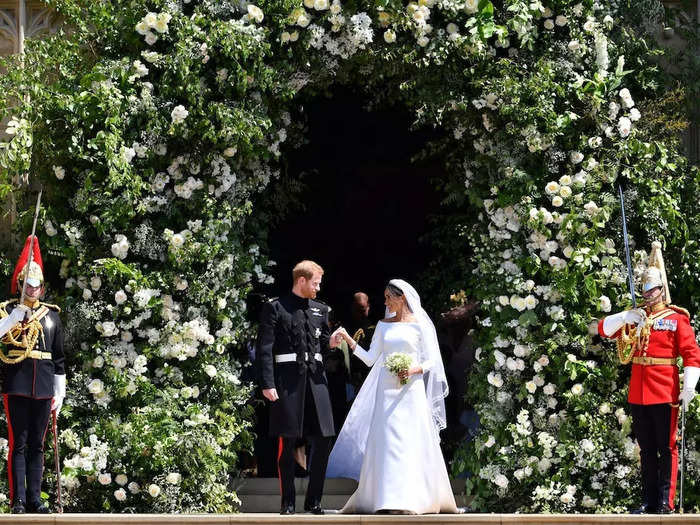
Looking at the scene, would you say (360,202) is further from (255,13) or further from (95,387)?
(95,387)

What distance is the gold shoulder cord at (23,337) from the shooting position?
9414 millimetres

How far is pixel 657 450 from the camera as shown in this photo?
9.52m

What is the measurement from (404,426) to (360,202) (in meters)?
5.98

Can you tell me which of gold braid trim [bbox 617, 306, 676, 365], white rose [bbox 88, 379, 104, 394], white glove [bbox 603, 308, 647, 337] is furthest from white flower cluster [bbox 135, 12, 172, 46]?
gold braid trim [bbox 617, 306, 676, 365]

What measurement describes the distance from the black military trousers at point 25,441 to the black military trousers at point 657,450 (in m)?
4.58

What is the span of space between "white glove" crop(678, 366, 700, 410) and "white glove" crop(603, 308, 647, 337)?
518 mm

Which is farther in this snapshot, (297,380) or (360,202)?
(360,202)

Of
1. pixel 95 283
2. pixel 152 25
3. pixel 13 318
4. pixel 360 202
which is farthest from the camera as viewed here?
pixel 360 202

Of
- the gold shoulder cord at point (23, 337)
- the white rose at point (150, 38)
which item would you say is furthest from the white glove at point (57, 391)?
the white rose at point (150, 38)

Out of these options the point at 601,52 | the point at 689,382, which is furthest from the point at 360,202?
the point at 689,382

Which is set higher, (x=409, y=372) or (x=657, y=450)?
(x=409, y=372)

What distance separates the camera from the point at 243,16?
10.9m

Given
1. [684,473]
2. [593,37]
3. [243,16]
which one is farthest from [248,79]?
[684,473]

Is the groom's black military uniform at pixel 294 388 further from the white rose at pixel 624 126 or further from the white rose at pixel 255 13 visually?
the white rose at pixel 624 126
